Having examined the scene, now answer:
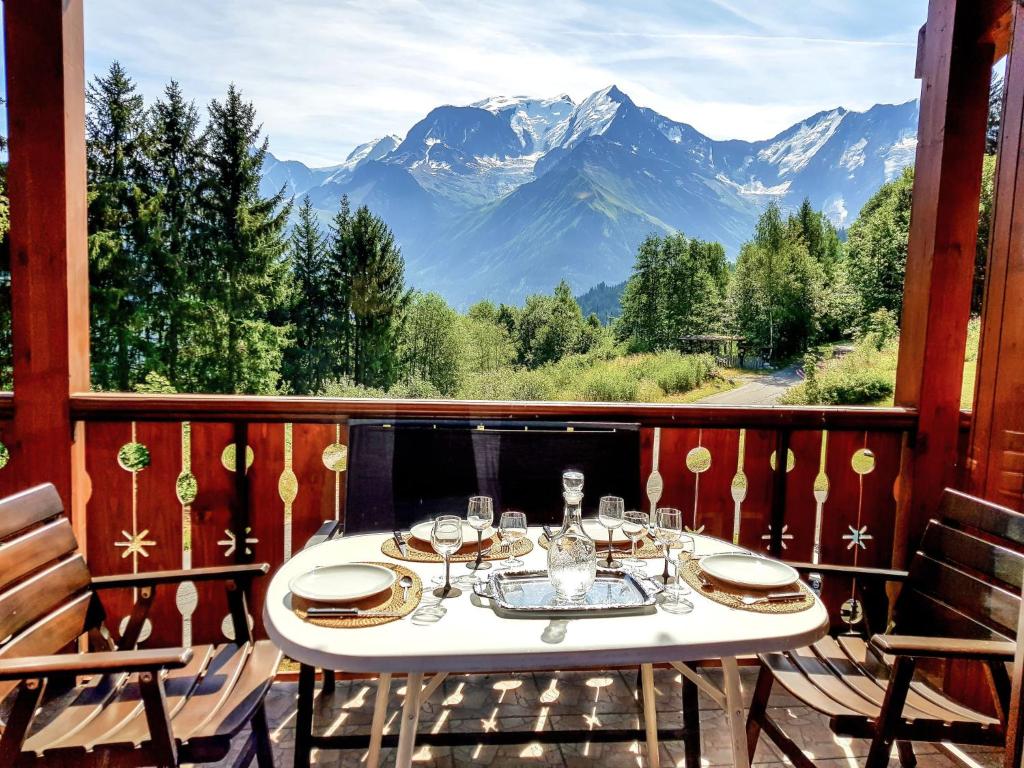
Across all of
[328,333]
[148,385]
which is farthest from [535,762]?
[328,333]

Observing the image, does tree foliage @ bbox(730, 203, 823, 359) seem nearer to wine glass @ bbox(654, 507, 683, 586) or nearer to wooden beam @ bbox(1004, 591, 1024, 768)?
wine glass @ bbox(654, 507, 683, 586)

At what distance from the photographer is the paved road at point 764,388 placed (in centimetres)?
3212

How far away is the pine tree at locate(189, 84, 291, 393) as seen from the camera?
26.6 m

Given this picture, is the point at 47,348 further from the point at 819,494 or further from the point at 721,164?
the point at 721,164

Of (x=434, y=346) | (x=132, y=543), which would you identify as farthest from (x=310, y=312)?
(x=132, y=543)

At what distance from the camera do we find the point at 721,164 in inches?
4067

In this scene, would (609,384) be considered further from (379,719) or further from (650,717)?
(379,719)

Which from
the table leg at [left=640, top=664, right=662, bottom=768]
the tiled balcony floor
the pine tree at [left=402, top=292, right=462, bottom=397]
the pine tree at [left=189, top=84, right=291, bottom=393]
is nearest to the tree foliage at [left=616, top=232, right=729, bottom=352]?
the pine tree at [left=402, top=292, right=462, bottom=397]

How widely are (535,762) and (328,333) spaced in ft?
105

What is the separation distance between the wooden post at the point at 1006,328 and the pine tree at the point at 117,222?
25.9m

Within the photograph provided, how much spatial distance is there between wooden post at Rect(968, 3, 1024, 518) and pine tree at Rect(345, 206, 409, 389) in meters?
32.8

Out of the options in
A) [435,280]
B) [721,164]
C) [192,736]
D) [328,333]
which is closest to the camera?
[192,736]

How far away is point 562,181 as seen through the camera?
110 meters

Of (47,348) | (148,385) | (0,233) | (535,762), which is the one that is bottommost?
(148,385)
